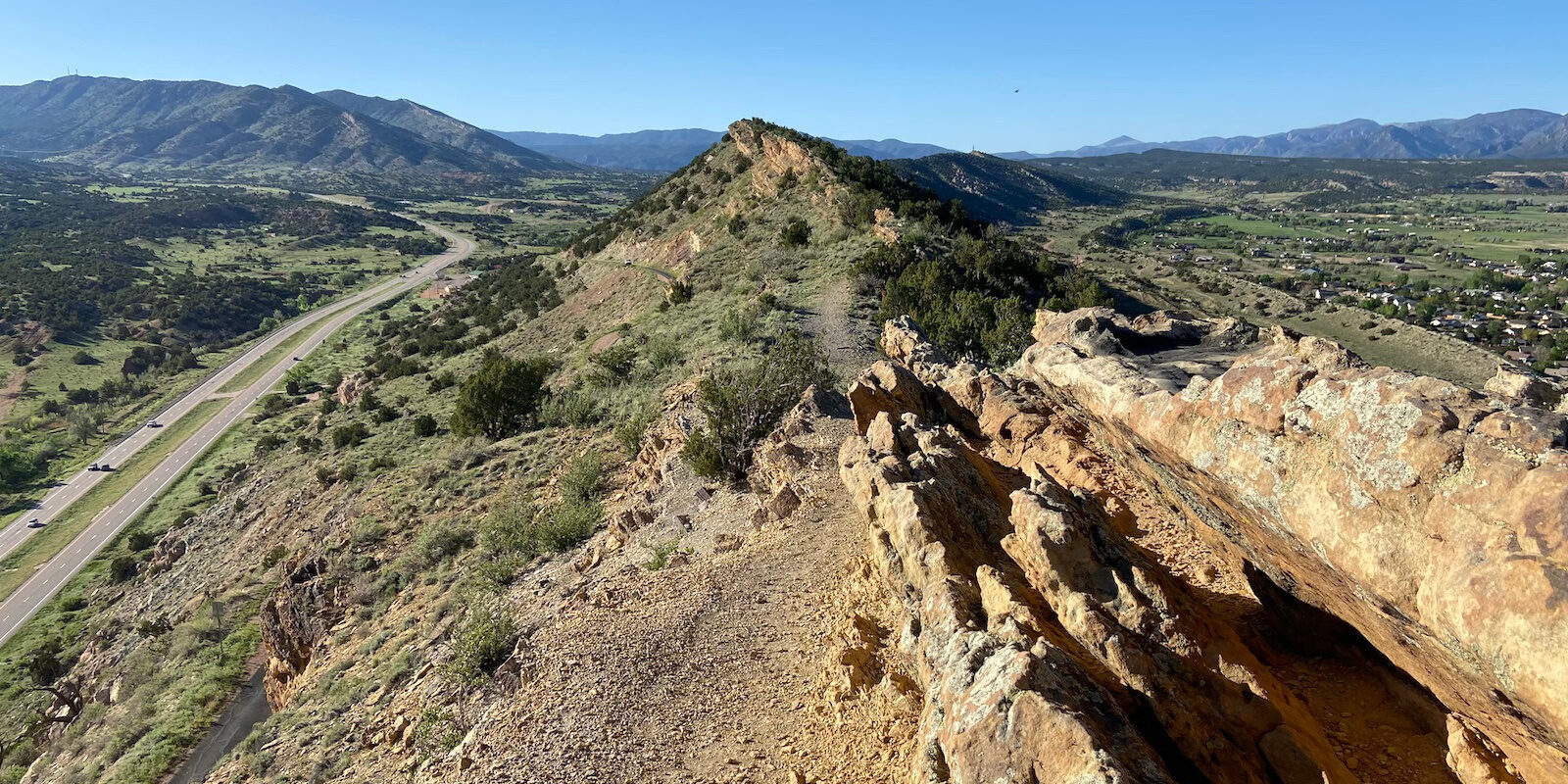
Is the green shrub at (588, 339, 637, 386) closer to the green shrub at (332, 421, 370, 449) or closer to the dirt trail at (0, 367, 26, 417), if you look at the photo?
the green shrub at (332, 421, 370, 449)

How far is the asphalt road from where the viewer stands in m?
43.0

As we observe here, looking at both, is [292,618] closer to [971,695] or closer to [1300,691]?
[971,695]

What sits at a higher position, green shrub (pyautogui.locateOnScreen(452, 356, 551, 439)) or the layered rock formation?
the layered rock formation

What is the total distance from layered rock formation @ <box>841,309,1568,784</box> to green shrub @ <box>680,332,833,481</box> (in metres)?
8.01

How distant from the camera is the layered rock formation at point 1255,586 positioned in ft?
18.0

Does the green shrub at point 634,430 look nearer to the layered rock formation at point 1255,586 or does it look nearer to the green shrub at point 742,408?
the green shrub at point 742,408

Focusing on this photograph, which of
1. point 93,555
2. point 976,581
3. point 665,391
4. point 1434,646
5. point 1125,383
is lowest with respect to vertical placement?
point 93,555

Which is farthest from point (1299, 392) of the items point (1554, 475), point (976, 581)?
point (976, 581)

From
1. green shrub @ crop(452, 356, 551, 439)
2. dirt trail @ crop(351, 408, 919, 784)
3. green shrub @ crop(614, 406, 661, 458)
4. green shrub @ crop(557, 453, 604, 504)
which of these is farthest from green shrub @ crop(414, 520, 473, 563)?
green shrub @ crop(452, 356, 551, 439)

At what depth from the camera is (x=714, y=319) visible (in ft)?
124

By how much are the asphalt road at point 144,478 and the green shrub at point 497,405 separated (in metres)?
28.6

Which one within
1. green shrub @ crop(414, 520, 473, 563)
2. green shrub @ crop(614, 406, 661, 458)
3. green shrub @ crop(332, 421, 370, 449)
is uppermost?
green shrub @ crop(614, 406, 661, 458)

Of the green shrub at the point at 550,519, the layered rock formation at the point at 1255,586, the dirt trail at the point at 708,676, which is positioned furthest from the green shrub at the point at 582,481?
the layered rock formation at the point at 1255,586

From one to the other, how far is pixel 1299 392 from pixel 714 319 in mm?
32309
